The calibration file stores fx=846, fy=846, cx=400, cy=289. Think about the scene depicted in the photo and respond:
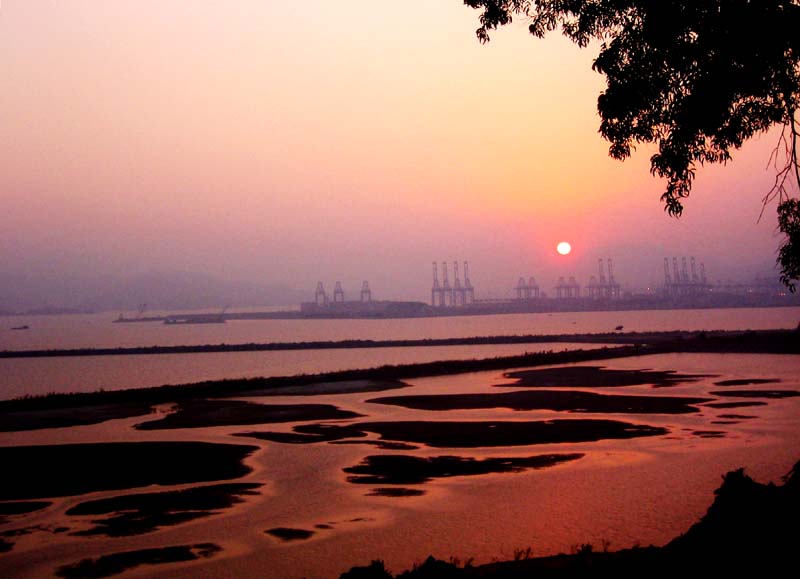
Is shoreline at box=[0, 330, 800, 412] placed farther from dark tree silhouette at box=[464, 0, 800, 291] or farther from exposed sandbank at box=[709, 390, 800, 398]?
dark tree silhouette at box=[464, 0, 800, 291]

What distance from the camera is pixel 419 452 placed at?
1460 cm

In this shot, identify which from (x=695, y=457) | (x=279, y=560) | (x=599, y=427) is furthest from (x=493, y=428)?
(x=279, y=560)

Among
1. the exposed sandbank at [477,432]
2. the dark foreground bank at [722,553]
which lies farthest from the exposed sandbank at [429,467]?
the dark foreground bank at [722,553]

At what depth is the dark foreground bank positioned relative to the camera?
5555 mm

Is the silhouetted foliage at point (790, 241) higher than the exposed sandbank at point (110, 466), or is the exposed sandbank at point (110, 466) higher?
the silhouetted foliage at point (790, 241)

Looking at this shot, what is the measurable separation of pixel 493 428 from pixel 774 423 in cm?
548

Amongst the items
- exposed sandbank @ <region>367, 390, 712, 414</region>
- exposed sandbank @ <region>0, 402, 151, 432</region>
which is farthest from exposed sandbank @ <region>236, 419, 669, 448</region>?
exposed sandbank @ <region>0, 402, 151, 432</region>

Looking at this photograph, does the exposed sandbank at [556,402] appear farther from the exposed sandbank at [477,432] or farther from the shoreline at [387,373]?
the shoreline at [387,373]

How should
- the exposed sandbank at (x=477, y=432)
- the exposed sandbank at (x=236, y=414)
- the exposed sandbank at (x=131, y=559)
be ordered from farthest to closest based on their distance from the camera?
the exposed sandbank at (x=236, y=414)
the exposed sandbank at (x=477, y=432)
the exposed sandbank at (x=131, y=559)

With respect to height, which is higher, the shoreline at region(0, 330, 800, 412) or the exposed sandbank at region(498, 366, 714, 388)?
the shoreline at region(0, 330, 800, 412)

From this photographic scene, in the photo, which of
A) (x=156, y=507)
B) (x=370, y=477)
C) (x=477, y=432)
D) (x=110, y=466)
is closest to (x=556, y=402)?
(x=477, y=432)

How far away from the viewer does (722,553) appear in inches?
224

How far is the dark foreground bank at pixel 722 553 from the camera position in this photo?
18.2ft

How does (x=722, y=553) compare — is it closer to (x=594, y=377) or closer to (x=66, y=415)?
(x=66, y=415)
